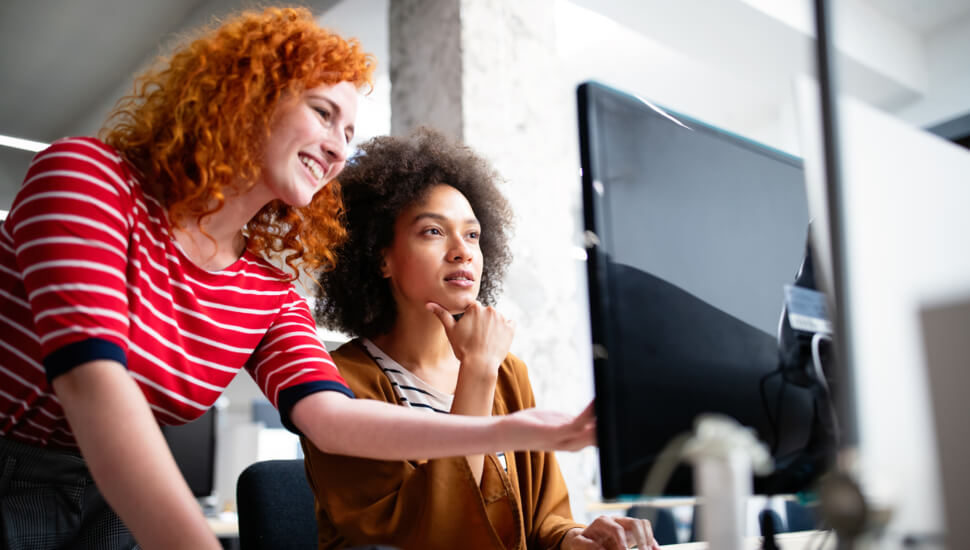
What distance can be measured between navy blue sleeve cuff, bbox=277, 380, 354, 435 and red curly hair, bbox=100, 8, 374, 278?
0.22 m

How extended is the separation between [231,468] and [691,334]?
10.4 feet

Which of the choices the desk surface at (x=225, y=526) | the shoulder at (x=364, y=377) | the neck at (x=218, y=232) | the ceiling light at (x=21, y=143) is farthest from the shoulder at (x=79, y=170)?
the ceiling light at (x=21, y=143)

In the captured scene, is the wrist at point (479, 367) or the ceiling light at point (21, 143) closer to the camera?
the wrist at point (479, 367)

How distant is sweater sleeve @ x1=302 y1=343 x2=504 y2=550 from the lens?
94 cm

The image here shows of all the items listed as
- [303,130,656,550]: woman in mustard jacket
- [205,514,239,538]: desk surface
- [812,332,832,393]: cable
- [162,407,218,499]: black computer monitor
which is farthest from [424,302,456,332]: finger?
[162,407,218,499]: black computer monitor

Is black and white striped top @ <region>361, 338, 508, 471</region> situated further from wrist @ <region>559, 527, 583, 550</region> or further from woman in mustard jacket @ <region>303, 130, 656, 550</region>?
wrist @ <region>559, 527, 583, 550</region>

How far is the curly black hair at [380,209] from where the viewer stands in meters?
1.34

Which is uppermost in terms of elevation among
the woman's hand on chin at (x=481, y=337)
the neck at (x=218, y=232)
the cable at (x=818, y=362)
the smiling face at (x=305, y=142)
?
the smiling face at (x=305, y=142)

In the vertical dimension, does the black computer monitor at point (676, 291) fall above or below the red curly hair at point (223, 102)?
below

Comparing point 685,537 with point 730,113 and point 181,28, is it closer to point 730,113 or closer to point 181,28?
point 730,113

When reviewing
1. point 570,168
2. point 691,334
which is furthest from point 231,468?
point 691,334

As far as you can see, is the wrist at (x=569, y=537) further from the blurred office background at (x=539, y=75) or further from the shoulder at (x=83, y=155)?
the shoulder at (x=83, y=155)

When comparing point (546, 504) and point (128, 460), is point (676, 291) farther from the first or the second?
point (546, 504)

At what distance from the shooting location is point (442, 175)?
1.41 metres
